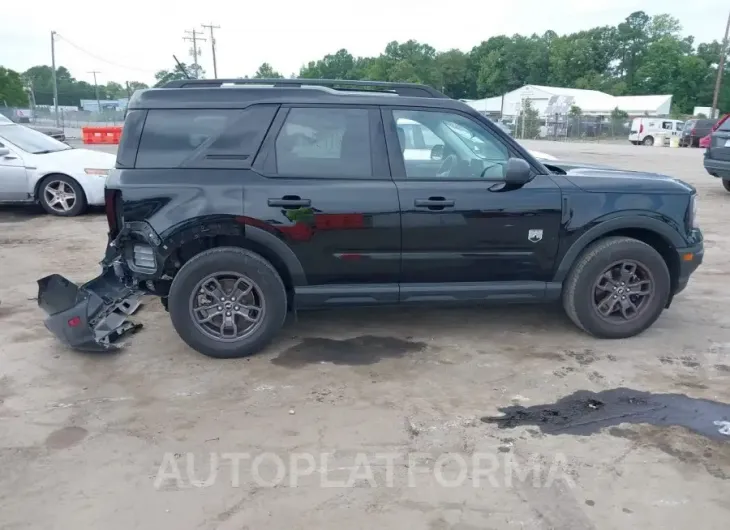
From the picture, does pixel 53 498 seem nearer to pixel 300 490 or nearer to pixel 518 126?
pixel 300 490

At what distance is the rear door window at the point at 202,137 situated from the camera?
4.42 metres

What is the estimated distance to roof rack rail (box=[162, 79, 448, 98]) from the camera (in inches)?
184

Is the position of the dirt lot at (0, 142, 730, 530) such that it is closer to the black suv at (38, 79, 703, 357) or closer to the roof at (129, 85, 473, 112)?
the black suv at (38, 79, 703, 357)

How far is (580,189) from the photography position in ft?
15.3

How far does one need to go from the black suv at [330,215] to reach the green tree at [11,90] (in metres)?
85.9

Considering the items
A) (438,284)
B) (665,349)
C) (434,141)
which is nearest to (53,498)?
(438,284)

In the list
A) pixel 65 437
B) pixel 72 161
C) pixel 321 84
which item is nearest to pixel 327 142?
pixel 321 84

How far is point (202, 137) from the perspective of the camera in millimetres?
4445

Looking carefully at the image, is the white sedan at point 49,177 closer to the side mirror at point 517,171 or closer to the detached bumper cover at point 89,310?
the detached bumper cover at point 89,310

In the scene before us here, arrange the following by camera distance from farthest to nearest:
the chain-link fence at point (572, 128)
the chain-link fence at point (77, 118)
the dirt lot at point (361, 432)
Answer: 1. the chain-link fence at point (77, 118)
2. the chain-link fence at point (572, 128)
3. the dirt lot at point (361, 432)

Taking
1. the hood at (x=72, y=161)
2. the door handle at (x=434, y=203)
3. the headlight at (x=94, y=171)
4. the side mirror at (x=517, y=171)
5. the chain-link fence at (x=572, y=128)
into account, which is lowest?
the headlight at (x=94, y=171)

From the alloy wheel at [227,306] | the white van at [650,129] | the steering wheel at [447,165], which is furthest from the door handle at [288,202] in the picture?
the white van at [650,129]

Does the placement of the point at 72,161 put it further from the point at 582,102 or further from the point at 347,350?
the point at 582,102

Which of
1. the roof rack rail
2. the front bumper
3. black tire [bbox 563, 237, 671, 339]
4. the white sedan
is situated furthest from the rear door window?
the front bumper
